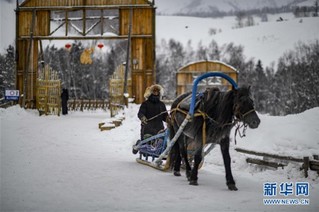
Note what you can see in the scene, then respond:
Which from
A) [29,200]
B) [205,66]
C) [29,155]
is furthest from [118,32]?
[29,200]

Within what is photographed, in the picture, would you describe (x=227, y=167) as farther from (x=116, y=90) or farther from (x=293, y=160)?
(x=116, y=90)

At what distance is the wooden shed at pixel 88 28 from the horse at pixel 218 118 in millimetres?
20570

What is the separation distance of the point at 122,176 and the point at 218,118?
92.5 inches

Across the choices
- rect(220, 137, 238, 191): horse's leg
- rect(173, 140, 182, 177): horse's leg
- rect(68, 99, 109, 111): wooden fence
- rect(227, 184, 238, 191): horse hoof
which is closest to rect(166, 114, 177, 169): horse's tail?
rect(173, 140, 182, 177): horse's leg

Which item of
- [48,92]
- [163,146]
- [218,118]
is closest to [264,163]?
[163,146]

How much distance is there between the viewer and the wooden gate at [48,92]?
27.4m

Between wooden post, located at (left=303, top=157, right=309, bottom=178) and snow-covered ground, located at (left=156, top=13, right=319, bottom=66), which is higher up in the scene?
snow-covered ground, located at (left=156, top=13, right=319, bottom=66)

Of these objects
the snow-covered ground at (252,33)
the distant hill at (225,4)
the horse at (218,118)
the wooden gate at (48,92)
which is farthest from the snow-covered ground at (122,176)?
the snow-covered ground at (252,33)

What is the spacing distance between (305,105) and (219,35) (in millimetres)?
74214

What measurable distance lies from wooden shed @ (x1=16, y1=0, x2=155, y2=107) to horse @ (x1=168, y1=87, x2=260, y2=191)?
20.6m

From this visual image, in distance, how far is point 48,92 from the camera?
27594 millimetres

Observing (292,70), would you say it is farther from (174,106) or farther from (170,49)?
(174,106)

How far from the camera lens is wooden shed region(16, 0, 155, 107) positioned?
28.4m

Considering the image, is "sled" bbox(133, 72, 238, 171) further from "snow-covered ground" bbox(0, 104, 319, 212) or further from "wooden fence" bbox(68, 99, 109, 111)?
"wooden fence" bbox(68, 99, 109, 111)
